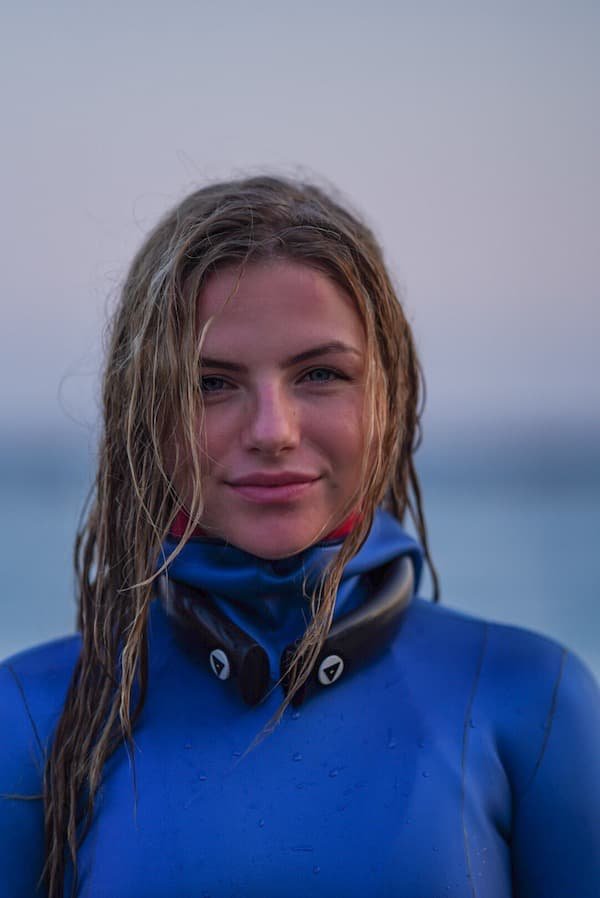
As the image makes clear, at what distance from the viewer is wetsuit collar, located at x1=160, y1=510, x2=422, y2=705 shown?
1.56 m

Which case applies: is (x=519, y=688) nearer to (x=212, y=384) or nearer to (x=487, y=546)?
(x=212, y=384)

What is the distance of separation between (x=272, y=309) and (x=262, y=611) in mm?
475

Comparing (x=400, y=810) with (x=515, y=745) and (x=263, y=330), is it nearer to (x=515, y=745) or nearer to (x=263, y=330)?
(x=515, y=745)

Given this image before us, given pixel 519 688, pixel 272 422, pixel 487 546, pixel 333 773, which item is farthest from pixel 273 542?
pixel 487 546

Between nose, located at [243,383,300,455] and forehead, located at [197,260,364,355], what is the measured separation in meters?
0.07

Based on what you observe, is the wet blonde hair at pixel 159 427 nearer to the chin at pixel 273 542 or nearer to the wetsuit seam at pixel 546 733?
the chin at pixel 273 542

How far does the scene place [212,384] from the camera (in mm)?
1546

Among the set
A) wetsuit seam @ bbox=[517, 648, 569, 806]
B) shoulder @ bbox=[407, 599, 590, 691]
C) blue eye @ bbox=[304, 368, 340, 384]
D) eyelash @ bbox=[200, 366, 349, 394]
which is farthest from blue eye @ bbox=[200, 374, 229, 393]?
wetsuit seam @ bbox=[517, 648, 569, 806]

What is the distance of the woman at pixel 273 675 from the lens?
145cm

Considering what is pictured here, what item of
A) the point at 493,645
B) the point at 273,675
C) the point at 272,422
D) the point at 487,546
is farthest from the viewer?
the point at 487,546

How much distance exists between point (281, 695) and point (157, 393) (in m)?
0.51

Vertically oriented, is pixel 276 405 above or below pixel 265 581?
above

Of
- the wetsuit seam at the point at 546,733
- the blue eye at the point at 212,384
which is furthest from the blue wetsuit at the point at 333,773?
the blue eye at the point at 212,384

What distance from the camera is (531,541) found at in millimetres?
9156
